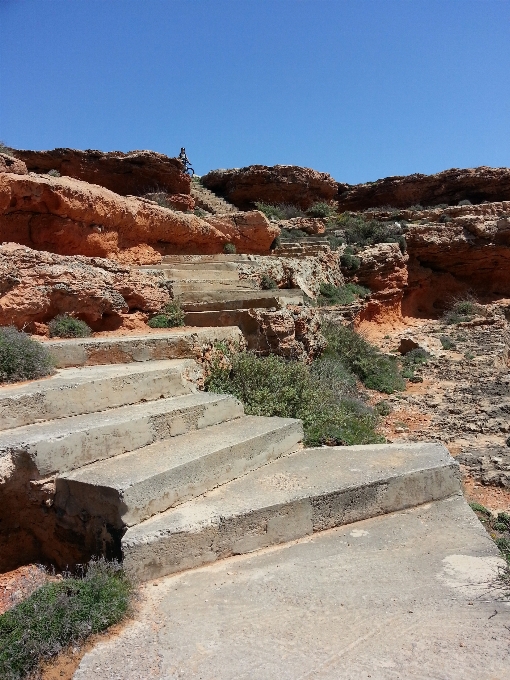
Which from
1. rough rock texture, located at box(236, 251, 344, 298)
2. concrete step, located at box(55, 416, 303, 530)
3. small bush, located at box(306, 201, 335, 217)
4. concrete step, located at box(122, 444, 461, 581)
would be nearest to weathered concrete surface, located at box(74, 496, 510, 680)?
concrete step, located at box(122, 444, 461, 581)

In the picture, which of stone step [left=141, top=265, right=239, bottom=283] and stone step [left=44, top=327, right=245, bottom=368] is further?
stone step [left=141, top=265, right=239, bottom=283]

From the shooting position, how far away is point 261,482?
3.45m

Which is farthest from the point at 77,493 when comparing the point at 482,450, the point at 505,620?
the point at 482,450

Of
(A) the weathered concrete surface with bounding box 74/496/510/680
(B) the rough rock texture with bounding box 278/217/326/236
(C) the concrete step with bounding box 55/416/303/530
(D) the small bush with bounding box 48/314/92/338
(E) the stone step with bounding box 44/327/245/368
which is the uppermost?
(B) the rough rock texture with bounding box 278/217/326/236

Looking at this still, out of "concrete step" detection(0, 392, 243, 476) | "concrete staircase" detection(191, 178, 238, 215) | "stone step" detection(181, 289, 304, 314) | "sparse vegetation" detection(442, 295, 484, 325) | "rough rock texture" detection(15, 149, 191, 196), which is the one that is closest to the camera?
"concrete step" detection(0, 392, 243, 476)

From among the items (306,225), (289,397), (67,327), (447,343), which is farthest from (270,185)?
(289,397)

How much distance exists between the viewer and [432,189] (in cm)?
2598

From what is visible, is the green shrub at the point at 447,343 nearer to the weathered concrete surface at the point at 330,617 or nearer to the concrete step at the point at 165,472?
the concrete step at the point at 165,472

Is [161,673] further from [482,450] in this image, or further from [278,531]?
[482,450]

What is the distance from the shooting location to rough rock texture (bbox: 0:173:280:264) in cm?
729

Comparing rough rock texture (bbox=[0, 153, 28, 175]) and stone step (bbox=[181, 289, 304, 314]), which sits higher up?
rough rock texture (bbox=[0, 153, 28, 175])

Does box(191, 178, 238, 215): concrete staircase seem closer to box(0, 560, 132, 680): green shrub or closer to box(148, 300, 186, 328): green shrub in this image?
box(148, 300, 186, 328): green shrub

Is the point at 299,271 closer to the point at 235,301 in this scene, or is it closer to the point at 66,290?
the point at 235,301

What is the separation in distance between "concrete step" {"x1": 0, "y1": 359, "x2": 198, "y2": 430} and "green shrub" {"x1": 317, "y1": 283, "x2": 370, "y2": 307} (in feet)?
31.0
